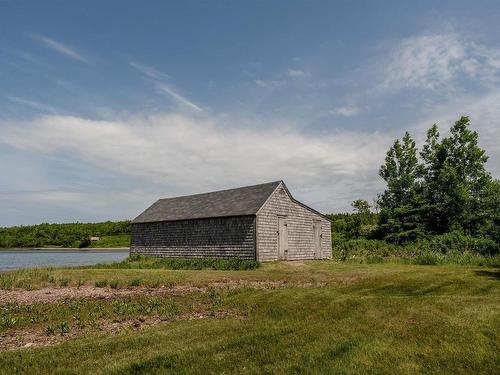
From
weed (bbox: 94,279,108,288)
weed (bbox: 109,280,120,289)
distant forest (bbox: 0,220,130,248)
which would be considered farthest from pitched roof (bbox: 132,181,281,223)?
distant forest (bbox: 0,220,130,248)

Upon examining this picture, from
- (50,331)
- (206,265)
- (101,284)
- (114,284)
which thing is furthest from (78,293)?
(206,265)

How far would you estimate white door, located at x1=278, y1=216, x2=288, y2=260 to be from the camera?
30.9 meters

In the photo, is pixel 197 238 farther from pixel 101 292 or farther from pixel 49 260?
pixel 49 260

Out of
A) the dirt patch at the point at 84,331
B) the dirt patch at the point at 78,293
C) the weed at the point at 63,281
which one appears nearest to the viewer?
the dirt patch at the point at 84,331

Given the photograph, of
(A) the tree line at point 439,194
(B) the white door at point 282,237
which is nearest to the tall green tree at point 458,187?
(A) the tree line at point 439,194

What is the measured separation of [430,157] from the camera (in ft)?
156

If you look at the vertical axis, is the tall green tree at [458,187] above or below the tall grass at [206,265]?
above

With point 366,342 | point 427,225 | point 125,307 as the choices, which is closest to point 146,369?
→ point 366,342

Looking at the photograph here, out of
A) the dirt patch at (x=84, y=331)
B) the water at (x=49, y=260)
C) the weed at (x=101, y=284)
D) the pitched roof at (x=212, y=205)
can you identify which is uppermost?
the pitched roof at (x=212, y=205)

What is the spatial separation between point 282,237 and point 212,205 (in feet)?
22.5

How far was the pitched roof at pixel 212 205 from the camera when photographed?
30828 millimetres

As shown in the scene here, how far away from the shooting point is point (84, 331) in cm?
916

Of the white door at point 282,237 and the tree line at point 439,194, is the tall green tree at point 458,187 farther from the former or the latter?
the white door at point 282,237

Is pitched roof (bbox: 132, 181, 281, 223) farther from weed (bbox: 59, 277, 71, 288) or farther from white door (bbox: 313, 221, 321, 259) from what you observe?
weed (bbox: 59, 277, 71, 288)
